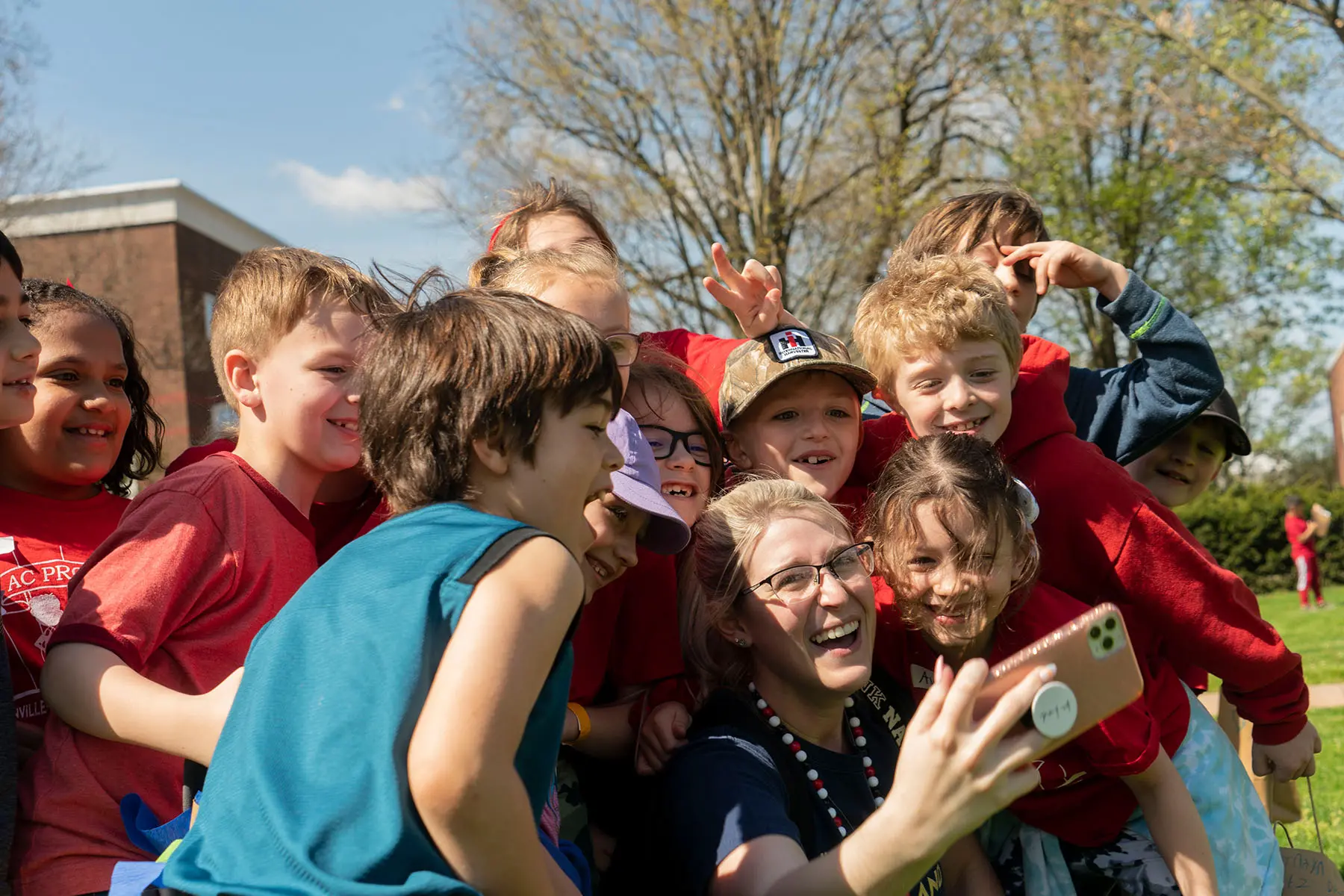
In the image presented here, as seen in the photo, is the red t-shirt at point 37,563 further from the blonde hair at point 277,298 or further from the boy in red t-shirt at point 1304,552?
the boy in red t-shirt at point 1304,552

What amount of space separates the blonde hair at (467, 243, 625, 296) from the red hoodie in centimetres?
122

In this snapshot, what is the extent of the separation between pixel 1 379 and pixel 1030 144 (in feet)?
68.1

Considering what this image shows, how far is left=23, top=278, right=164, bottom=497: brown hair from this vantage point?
3094mm

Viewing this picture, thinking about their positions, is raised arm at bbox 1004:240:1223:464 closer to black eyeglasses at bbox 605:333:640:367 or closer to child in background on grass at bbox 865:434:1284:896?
child in background on grass at bbox 865:434:1284:896

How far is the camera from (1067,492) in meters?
3.00

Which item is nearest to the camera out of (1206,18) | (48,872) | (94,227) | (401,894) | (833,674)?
(401,894)

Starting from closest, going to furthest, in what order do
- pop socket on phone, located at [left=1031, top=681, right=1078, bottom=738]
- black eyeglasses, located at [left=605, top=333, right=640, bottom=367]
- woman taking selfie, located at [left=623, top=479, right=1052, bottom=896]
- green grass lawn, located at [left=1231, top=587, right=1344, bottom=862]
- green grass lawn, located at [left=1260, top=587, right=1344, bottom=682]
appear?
1. pop socket on phone, located at [left=1031, top=681, right=1078, bottom=738]
2. woman taking selfie, located at [left=623, top=479, right=1052, bottom=896]
3. black eyeglasses, located at [left=605, top=333, right=640, bottom=367]
4. green grass lawn, located at [left=1231, top=587, right=1344, bottom=862]
5. green grass lawn, located at [left=1260, top=587, right=1344, bottom=682]

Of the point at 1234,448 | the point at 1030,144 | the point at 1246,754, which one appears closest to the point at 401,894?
the point at 1234,448

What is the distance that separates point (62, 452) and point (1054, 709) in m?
2.55

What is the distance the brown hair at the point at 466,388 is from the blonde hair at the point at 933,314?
4.67 feet

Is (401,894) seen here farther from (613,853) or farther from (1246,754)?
(1246,754)

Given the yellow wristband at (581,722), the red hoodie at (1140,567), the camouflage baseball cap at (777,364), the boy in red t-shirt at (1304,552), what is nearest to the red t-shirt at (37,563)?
the yellow wristband at (581,722)

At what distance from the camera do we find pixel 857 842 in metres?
1.93

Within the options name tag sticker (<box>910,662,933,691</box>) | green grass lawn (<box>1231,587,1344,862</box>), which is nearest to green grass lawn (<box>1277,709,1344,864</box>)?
green grass lawn (<box>1231,587,1344,862</box>)
